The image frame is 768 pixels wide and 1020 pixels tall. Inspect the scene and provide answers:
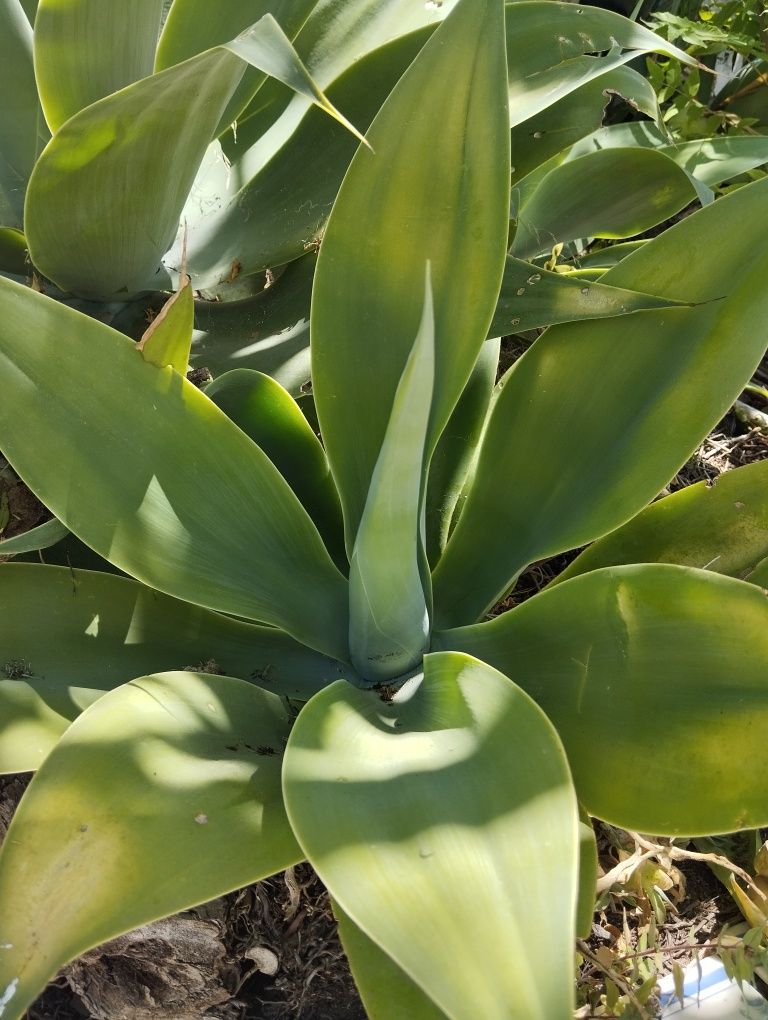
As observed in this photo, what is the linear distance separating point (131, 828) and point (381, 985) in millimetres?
232

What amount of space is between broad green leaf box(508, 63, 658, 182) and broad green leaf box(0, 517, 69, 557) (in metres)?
0.62

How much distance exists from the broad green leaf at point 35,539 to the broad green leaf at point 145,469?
0.15 feet

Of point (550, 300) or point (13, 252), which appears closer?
point (550, 300)

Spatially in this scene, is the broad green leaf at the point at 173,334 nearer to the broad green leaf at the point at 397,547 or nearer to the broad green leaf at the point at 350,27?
the broad green leaf at the point at 397,547

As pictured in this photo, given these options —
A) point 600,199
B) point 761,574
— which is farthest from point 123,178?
point 761,574

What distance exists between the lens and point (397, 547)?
2.30 feet

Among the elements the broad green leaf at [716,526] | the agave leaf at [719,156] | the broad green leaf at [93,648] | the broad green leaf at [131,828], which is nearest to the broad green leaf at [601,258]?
the agave leaf at [719,156]

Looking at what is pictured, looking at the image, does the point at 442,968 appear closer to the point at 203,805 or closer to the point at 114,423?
the point at 203,805

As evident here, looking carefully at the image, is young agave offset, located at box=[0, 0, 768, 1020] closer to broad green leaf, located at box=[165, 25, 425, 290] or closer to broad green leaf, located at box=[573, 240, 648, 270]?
broad green leaf, located at box=[165, 25, 425, 290]

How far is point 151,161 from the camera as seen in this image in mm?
789

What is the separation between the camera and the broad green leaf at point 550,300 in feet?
2.56

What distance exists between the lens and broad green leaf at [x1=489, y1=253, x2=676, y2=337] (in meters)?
0.78

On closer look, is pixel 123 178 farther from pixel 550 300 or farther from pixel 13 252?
pixel 550 300

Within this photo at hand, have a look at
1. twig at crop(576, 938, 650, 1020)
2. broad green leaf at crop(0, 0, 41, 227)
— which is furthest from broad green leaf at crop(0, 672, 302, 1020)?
broad green leaf at crop(0, 0, 41, 227)
